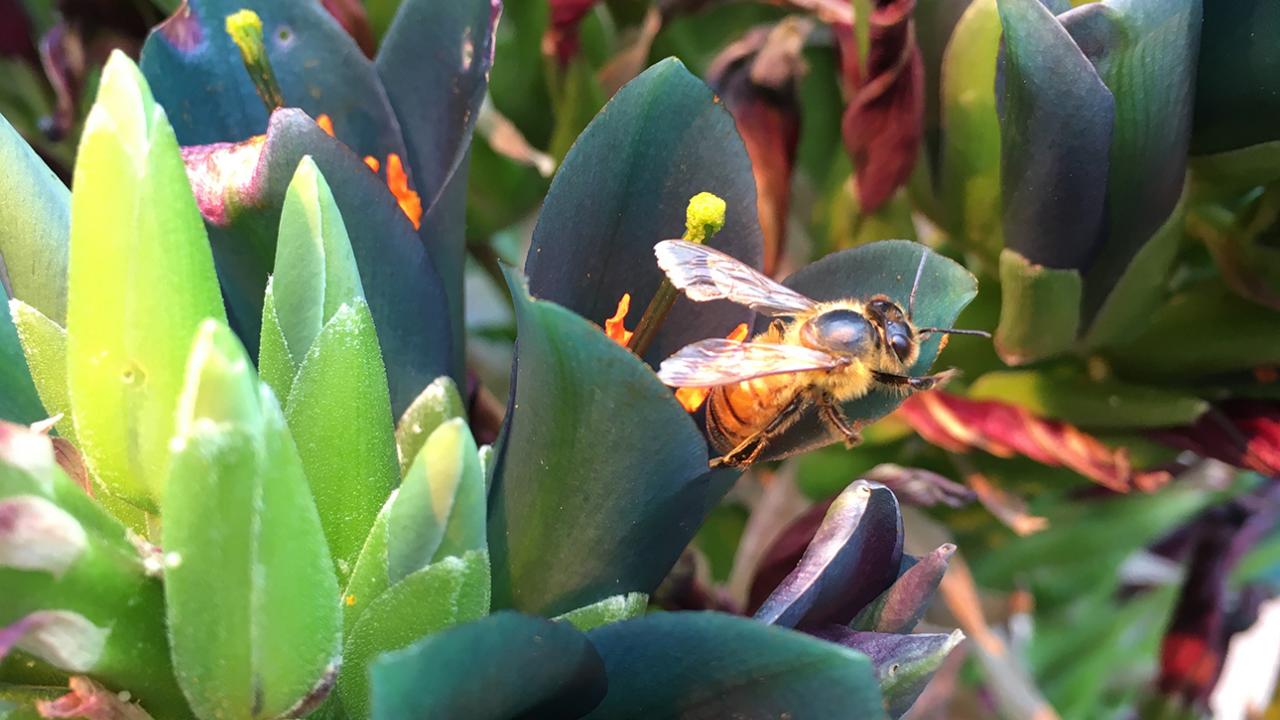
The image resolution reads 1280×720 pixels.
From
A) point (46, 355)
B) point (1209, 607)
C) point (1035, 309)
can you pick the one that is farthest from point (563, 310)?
point (1209, 607)

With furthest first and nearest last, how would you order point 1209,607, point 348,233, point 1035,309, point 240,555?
point 1209,607
point 1035,309
point 348,233
point 240,555

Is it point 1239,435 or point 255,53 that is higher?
point 255,53

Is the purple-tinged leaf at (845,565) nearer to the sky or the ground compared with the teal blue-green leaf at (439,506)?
nearer to the ground

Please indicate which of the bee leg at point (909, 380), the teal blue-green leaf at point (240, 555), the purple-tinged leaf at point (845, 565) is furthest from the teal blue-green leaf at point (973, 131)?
the teal blue-green leaf at point (240, 555)

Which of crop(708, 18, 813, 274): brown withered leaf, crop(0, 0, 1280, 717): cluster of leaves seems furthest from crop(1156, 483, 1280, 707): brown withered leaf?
crop(708, 18, 813, 274): brown withered leaf

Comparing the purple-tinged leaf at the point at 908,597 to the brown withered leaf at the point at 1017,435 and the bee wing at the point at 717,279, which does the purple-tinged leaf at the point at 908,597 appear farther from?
the brown withered leaf at the point at 1017,435

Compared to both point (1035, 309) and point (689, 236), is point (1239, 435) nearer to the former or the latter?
point (1035, 309)

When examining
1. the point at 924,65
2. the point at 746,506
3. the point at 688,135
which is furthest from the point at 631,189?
the point at 746,506
